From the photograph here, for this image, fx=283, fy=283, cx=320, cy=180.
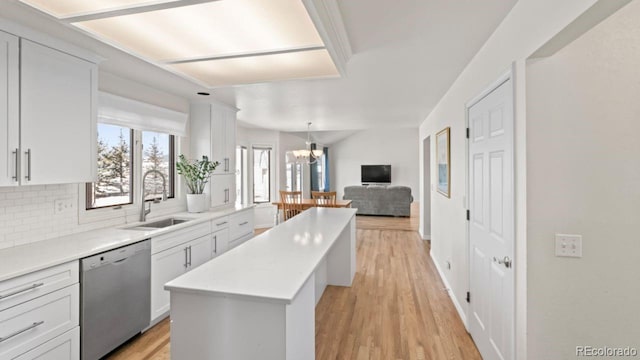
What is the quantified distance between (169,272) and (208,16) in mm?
2329

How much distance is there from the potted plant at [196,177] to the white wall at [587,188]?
331 cm

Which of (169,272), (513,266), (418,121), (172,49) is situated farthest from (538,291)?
(418,121)

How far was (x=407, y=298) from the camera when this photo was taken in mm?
3172

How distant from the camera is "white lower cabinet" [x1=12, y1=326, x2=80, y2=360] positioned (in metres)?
1.67

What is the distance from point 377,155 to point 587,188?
9.94 metres

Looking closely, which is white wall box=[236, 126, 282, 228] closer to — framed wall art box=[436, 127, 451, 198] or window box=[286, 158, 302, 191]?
window box=[286, 158, 302, 191]

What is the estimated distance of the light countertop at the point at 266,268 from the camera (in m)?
1.29

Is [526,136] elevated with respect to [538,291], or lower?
elevated

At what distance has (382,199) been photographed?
8.45 meters

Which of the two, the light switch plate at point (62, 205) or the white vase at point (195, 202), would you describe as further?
the white vase at point (195, 202)

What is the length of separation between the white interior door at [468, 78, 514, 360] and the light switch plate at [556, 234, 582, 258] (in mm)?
223

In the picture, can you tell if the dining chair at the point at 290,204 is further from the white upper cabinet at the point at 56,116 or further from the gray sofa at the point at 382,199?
the white upper cabinet at the point at 56,116

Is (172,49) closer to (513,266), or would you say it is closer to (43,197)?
(43,197)

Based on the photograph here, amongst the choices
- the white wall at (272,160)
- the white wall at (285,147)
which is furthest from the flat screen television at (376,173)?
the white wall at (272,160)
